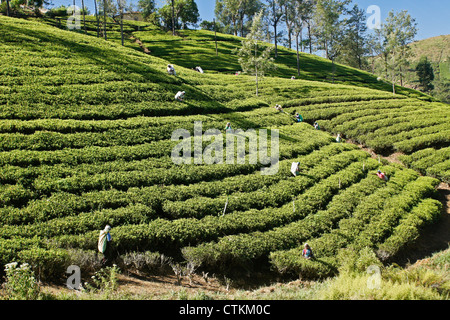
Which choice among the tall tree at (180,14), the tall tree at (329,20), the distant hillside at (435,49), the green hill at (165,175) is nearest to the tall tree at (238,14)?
the tall tree at (180,14)

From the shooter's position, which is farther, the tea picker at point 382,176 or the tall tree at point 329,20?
the tall tree at point 329,20

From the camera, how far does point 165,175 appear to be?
1628 cm

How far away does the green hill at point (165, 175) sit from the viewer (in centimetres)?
1245

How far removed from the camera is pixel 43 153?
15.9 m

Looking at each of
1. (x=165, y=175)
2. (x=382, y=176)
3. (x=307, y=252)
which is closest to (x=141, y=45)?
(x=165, y=175)

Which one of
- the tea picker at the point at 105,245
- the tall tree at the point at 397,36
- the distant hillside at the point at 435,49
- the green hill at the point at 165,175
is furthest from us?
the distant hillside at the point at 435,49

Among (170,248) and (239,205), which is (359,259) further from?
(170,248)

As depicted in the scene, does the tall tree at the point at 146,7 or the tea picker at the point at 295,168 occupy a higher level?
the tall tree at the point at 146,7

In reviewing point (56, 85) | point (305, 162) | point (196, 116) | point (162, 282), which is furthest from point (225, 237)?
point (56, 85)

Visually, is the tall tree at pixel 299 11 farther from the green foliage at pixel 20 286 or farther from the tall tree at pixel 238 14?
the green foliage at pixel 20 286

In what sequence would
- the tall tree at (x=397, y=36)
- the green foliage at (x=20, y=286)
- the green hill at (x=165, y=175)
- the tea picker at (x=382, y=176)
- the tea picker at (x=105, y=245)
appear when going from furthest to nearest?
the tall tree at (x=397, y=36), the tea picker at (x=382, y=176), the green hill at (x=165, y=175), the tea picker at (x=105, y=245), the green foliage at (x=20, y=286)

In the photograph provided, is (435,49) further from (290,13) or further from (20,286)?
(20,286)

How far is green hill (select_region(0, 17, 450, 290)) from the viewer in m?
12.4
